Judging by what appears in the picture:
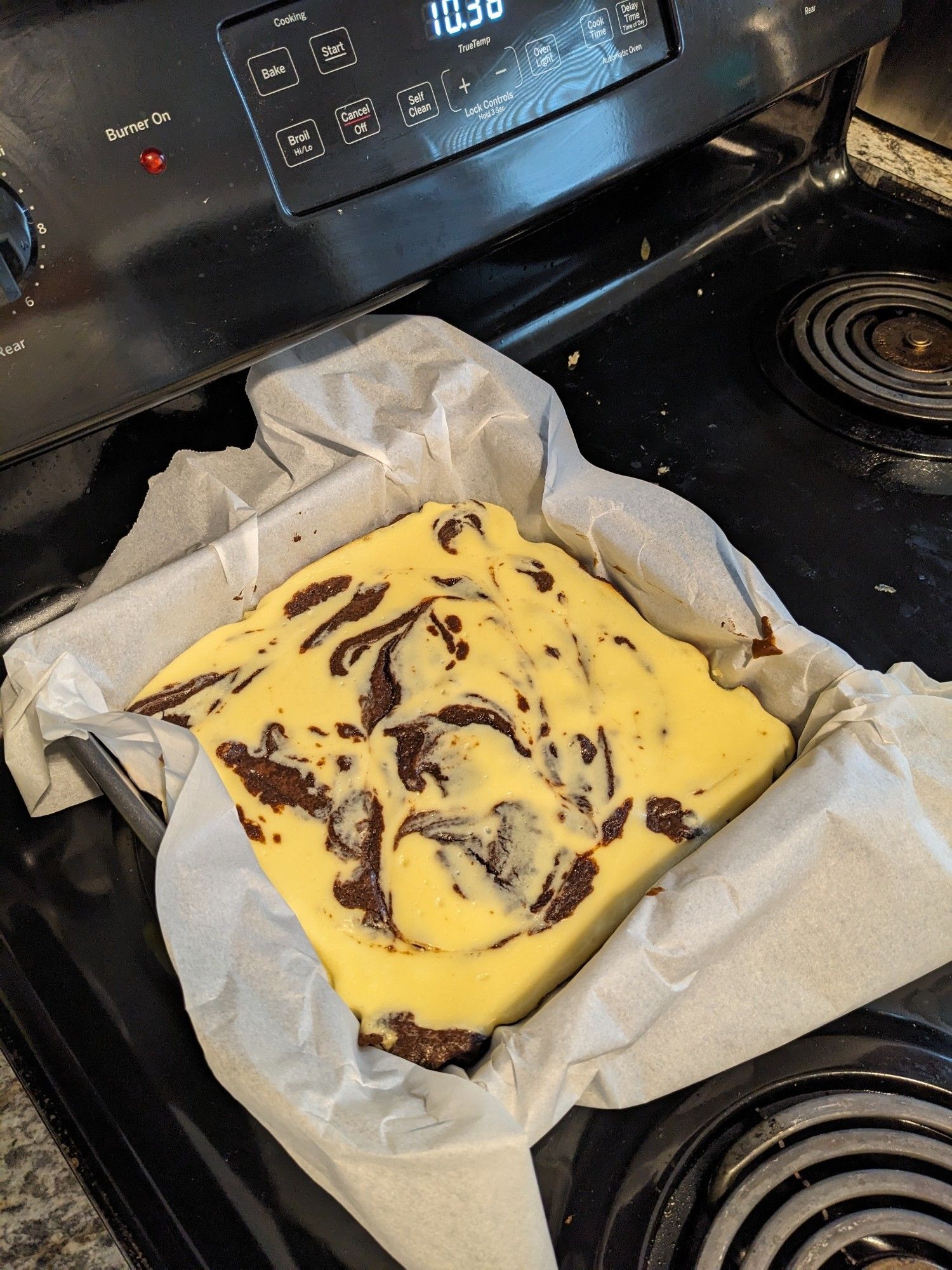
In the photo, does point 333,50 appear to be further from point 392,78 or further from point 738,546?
point 738,546

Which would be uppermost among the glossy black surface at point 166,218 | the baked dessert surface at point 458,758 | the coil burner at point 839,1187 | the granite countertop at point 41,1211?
the glossy black surface at point 166,218

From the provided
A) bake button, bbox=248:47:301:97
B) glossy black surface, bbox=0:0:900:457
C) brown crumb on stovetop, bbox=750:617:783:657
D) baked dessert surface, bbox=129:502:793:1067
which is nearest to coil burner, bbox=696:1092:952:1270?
baked dessert surface, bbox=129:502:793:1067

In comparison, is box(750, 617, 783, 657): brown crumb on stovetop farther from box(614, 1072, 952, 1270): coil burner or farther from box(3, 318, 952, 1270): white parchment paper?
box(614, 1072, 952, 1270): coil burner

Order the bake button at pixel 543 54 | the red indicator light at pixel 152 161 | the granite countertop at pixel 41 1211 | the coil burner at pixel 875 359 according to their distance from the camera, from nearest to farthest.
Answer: the granite countertop at pixel 41 1211 → the red indicator light at pixel 152 161 → the bake button at pixel 543 54 → the coil burner at pixel 875 359

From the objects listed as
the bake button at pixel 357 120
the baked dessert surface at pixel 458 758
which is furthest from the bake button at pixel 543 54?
the baked dessert surface at pixel 458 758

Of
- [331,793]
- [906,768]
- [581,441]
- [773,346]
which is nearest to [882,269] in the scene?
[773,346]

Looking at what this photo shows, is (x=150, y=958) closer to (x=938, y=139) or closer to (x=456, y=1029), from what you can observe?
→ (x=456, y=1029)

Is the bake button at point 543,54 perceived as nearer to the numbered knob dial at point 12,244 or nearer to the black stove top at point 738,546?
the black stove top at point 738,546
